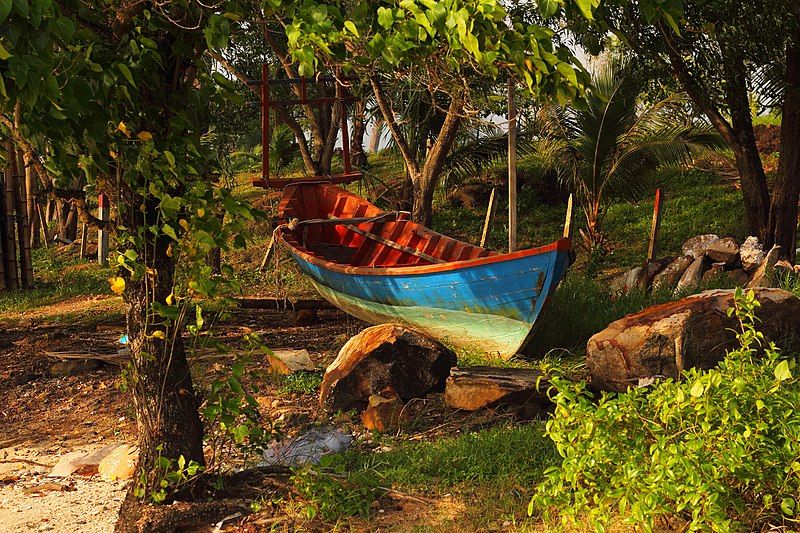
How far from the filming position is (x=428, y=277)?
9.60 metres

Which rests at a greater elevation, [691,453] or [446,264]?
[446,264]

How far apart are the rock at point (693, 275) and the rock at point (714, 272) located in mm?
80

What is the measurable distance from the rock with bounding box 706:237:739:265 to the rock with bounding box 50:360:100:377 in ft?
27.1

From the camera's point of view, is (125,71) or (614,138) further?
(614,138)

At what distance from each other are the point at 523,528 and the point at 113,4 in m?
3.42

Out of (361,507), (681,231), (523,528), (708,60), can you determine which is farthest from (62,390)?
(681,231)

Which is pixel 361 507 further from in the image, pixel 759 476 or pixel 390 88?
pixel 390 88

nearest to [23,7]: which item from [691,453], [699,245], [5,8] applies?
[5,8]

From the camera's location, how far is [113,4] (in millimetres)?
4926

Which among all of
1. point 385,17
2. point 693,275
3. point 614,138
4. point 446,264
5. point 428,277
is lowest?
point 693,275

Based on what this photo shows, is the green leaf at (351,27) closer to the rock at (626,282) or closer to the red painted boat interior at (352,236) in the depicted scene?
the red painted boat interior at (352,236)

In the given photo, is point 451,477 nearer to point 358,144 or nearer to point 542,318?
point 542,318

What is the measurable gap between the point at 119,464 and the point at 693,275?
842 cm

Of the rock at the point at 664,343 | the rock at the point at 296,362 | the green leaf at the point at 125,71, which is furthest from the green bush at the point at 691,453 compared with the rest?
the rock at the point at 296,362
